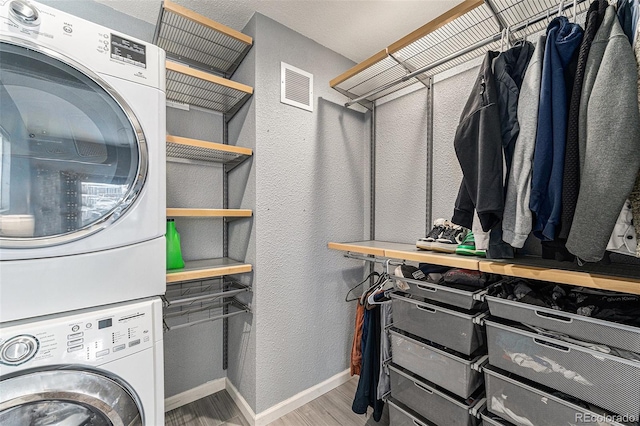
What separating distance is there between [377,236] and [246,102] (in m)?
1.35

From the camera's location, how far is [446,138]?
1.63m

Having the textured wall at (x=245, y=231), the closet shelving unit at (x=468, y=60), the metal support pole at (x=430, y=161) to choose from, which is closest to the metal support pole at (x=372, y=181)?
the closet shelving unit at (x=468, y=60)

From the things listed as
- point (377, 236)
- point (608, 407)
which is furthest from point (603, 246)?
point (377, 236)

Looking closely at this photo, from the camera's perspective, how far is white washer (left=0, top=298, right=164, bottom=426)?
777 mm

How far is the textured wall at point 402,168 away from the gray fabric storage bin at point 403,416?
96 cm

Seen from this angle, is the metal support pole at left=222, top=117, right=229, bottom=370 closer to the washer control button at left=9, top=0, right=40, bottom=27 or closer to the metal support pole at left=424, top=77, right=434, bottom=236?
the washer control button at left=9, top=0, right=40, bottom=27

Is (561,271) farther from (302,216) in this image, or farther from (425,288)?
(302,216)

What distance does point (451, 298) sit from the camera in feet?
3.71

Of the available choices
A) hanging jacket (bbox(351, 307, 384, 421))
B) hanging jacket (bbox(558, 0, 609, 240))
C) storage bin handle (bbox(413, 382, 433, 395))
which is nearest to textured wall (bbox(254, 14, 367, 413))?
hanging jacket (bbox(351, 307, 384, 421))

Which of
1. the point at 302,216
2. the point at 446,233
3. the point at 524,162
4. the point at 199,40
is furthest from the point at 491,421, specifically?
the point at 199,40

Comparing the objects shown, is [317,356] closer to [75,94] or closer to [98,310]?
[98,310]

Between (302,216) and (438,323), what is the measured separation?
3.22ft

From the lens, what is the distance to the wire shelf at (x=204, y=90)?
52.3 inches

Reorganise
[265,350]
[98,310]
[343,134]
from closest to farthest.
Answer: [98,310] → [265,350] → [343,134]
